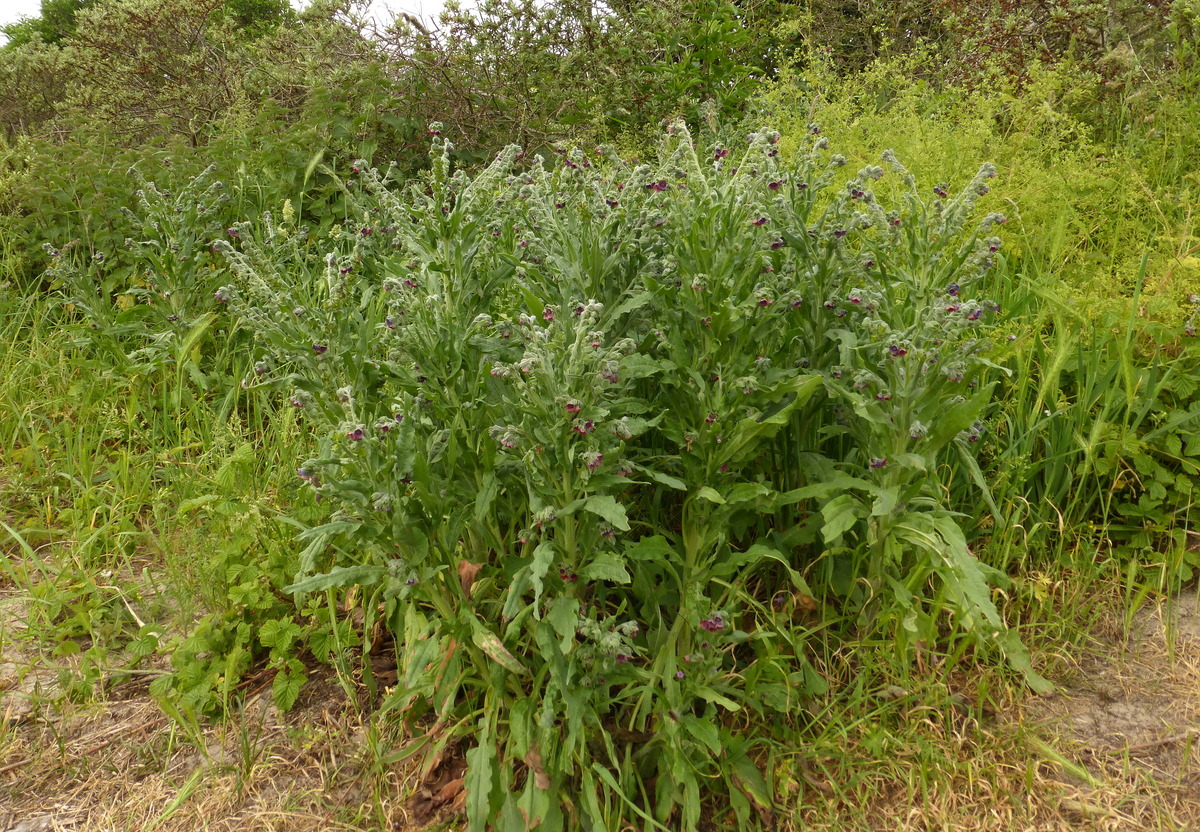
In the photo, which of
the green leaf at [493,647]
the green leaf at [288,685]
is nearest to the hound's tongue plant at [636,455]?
the green leaf at [493,647]

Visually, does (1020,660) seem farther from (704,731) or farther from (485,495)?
(485,495)

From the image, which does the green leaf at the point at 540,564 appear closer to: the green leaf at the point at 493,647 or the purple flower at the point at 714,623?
the green leaf at the point at 493,647

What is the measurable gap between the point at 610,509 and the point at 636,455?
58cm

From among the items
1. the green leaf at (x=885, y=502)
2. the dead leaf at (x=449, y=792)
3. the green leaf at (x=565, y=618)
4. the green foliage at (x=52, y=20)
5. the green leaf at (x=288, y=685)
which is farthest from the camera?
the green foliage at (x=52, y=20)

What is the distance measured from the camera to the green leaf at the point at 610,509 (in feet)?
6.01

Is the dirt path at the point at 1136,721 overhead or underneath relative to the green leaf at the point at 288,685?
underneath

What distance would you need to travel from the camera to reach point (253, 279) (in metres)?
2.35

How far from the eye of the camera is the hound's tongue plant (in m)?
2.06

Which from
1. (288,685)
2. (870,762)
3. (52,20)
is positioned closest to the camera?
(870,762)

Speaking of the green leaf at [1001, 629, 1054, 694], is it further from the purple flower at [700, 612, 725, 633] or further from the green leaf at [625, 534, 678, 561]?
the green leaf at [625, 534, 678, 561]

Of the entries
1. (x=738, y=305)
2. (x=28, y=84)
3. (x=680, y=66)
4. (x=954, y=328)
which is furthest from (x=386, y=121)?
(x=28, y=84)

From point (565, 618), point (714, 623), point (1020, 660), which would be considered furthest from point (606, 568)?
point (1020, 660)

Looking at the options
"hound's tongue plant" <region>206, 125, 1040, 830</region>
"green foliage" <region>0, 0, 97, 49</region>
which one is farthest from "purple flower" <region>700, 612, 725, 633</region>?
"green foliage" <region>0, 0, 97, 49</region>

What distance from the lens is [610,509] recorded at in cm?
187
